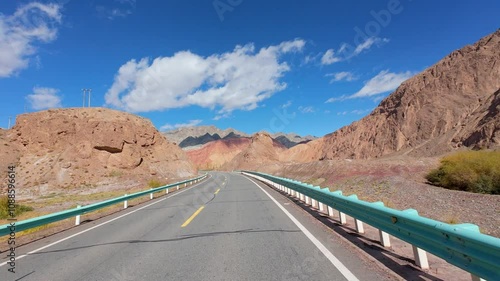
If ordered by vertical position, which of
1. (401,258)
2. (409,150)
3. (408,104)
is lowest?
(401,258)

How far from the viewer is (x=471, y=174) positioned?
23938 millimetres

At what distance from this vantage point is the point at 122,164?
47719 mm

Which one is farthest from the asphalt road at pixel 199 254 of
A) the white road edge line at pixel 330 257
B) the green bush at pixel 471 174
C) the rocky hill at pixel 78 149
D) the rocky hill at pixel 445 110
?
the rocky hill at pixel 445 110

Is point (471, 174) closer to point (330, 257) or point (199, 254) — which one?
point (330, 257)

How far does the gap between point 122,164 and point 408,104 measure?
179 ft

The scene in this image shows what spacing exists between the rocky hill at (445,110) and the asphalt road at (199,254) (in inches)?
1714

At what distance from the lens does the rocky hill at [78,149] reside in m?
41.2

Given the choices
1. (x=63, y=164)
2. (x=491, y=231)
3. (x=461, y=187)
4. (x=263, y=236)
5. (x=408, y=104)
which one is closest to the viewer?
(x=263, y=236)

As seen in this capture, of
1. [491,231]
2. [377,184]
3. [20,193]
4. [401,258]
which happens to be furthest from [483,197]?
[20,193]

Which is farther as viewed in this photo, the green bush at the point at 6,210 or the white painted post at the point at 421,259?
the green bush at the point at 6,210

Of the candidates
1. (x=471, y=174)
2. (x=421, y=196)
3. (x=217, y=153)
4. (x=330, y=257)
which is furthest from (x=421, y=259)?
(x=217, y=153)

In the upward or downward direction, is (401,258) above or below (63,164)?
below

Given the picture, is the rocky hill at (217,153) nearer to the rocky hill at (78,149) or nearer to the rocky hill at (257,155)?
the rocky hill at (257,155)

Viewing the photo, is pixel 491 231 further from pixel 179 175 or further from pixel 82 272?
pixel 179 175
